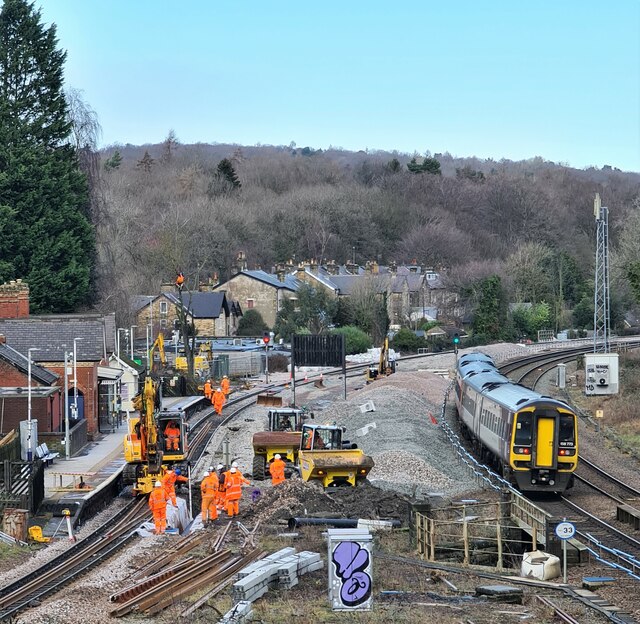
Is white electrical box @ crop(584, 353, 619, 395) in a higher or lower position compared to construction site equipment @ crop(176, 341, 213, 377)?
higher

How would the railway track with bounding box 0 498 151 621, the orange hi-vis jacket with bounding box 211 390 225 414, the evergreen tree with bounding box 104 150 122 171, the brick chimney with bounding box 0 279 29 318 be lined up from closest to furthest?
the railway track with bounding box 0 498 151 621 → the brick chimney with bounding box 0 279 29 318 → the orange hi-vis jacket with bounding box 211 390 225 414 → the evergreen tree with bounding box 104 150 122 171

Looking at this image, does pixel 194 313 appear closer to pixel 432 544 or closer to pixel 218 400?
pixel 218 400

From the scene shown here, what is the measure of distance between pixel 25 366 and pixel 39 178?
25.2 metres

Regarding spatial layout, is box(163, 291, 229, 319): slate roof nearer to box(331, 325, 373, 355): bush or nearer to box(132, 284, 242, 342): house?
box(132, 284, 242, 342): house

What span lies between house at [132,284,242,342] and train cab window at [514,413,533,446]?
200 feet

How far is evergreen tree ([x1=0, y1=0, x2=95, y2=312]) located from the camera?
200ft

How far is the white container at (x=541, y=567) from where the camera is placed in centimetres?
1856

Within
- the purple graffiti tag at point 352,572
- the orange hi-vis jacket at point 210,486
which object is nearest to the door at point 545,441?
the orange hi-vis jacket at point 210,486

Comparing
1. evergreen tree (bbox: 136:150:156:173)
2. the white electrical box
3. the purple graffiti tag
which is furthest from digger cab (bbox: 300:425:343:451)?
evergreen tree (bbox: 136:150:156:173)

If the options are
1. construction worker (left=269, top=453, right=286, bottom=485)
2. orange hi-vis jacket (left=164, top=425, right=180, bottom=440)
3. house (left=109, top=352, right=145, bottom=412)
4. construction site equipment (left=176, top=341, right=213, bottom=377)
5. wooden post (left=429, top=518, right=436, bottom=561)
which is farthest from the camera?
construction site equipment (left=176, top=341, right=213, bottom=377)

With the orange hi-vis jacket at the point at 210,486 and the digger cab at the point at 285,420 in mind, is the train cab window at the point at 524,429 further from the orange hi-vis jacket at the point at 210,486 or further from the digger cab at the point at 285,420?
the digger cab at the point at 285,420

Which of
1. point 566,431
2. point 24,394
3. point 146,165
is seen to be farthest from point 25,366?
point 146,165

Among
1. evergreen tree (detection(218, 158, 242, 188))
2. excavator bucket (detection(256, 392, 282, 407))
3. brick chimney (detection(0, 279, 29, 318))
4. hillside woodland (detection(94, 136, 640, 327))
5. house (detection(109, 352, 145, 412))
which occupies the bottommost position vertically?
excavator bucket (detection(256, 392, 282, 407))

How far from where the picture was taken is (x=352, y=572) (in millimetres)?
15977
